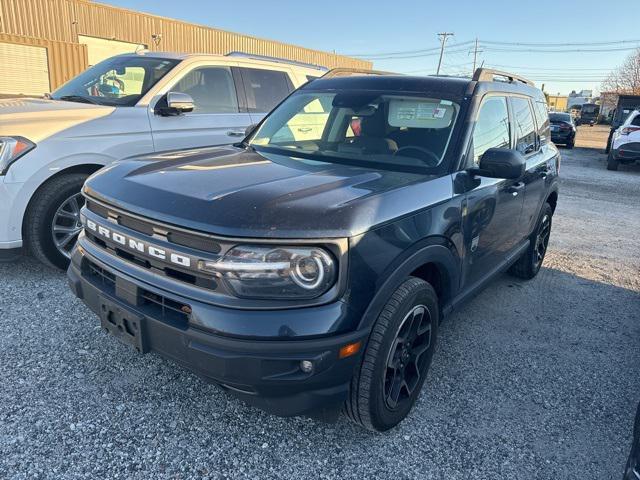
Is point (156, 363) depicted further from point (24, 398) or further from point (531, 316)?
point (531, 316)

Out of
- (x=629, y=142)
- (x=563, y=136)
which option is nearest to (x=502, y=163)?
(x=629, y=142)

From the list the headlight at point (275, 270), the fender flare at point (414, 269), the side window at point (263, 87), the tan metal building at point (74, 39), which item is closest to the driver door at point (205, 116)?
the side window at point (263, 87)

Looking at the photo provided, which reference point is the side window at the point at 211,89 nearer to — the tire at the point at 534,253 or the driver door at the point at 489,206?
the driver door at the point at 489,206

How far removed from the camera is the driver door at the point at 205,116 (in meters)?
4.75

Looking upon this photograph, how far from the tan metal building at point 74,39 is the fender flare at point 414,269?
14824mm

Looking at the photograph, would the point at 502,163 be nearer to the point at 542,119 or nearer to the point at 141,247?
the point at 141,247

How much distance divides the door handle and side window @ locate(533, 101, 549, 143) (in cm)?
109

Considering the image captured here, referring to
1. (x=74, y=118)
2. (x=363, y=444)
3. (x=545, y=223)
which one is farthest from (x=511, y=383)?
(x=74, y=118)

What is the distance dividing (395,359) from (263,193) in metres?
1.08

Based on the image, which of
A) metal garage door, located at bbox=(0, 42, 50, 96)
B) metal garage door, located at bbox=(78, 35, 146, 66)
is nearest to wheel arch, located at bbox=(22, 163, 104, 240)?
metal garage door, located at bbox=(0, 42, 50, 96)

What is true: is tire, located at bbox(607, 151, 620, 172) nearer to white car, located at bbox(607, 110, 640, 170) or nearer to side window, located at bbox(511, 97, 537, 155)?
white car, located at bbox(607, 110, 640, 170)

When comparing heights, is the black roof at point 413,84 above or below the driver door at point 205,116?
above

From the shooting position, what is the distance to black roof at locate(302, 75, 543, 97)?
322cm

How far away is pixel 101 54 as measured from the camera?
24484 millimetres
